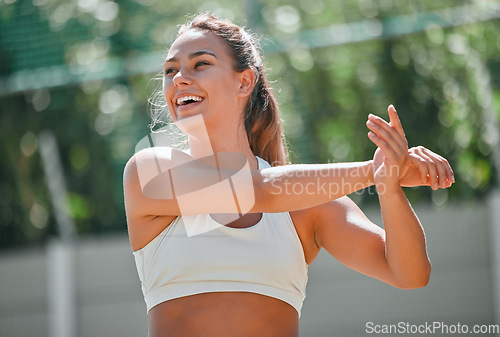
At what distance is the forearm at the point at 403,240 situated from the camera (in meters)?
1.94

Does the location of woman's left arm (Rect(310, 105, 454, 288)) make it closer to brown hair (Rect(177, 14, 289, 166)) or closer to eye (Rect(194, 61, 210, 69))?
brown hair (Rect(177, 14, 289, 166))

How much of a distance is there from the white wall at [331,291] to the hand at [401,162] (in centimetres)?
363

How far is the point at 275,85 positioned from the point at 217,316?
4.51 metres

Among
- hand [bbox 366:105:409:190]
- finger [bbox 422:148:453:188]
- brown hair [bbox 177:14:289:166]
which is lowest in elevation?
finger [bbox 422:148:453:188]

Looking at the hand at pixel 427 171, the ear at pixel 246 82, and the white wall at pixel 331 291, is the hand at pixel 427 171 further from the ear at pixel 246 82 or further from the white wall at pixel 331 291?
the white wall at pixel 331 291

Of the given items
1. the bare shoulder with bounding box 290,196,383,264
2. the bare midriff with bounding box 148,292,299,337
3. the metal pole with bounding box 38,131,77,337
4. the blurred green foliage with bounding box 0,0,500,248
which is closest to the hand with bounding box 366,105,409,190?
the bare shoulder with bounding box 290,196,383,264

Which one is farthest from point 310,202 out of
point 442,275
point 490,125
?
point 442,275

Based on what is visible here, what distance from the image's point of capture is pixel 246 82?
2.30 m

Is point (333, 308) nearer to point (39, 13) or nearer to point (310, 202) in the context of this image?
point (39, 13)

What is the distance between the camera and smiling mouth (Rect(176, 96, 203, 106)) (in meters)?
2.12

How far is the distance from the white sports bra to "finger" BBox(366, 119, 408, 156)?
0.38 m

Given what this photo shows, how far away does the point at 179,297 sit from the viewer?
1933 millimetres

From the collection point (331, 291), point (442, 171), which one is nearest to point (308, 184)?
point (442, 171)

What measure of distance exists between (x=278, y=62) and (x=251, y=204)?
168 inches
